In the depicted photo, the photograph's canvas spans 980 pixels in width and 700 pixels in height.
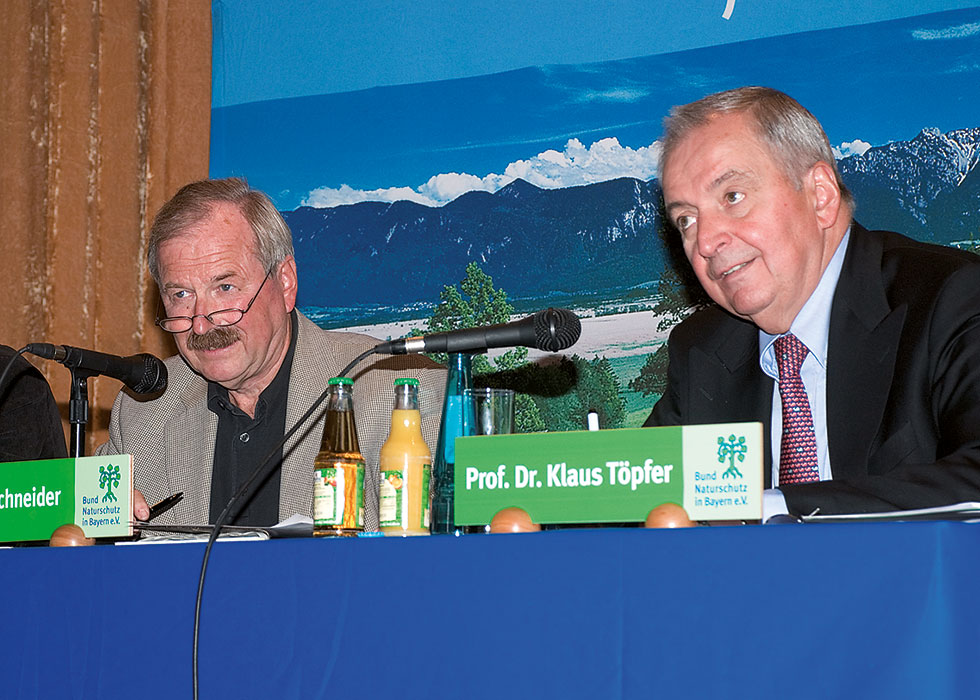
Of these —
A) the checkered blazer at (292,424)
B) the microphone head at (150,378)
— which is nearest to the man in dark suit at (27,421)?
the checkered blazer at (292,424)

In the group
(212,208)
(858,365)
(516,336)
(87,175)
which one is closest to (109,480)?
(516,336)

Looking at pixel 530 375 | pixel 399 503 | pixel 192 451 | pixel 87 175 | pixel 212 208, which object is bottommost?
pixel 399 503

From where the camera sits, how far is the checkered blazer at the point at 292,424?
2174 mm

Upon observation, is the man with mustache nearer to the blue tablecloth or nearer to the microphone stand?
the microphone stand

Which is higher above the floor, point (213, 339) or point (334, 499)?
point (213, 339)

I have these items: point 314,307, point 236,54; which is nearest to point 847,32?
point 314,307

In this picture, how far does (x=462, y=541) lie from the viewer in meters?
1.11

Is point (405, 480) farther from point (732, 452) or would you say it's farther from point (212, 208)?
point (212, 208)

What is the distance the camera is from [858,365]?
5.96 feet

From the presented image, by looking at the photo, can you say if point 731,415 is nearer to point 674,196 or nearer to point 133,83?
point 674,196

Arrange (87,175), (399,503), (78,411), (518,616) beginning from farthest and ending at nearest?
(87,175), (78,411), (399,503), (518,616)

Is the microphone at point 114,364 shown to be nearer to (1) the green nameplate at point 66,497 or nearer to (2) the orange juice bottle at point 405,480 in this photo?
(1) the green nameplate at point 66,497

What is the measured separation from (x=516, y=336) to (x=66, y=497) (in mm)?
656

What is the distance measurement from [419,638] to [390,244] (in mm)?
2009
